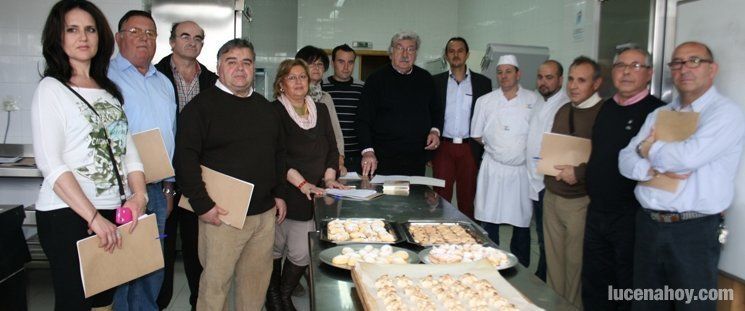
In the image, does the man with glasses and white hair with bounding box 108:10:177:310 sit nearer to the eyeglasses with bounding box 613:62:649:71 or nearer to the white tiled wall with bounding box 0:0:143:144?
the white tiled wall with bounding box 0:0:143:144

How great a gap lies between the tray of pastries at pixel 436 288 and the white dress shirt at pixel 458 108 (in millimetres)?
2525

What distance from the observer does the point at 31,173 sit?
3.30m

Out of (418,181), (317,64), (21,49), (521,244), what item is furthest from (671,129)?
(21,49)

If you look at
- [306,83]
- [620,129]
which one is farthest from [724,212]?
[306,83]

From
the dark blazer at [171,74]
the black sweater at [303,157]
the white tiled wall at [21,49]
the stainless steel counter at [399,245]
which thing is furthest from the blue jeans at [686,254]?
the white tiled wall at [21,49]

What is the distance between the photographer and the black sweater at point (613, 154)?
2.56 m

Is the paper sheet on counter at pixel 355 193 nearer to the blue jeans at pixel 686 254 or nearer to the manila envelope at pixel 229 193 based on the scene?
the manila envelope at pixel 229 193

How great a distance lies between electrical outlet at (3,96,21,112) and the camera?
3.70 metres

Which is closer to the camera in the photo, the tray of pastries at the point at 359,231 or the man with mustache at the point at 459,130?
the tray of pastries at the point at 359,231

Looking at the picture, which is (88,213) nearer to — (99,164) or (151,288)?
(99,164)

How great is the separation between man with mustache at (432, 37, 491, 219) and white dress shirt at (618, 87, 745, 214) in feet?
5.76

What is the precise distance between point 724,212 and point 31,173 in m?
3.67

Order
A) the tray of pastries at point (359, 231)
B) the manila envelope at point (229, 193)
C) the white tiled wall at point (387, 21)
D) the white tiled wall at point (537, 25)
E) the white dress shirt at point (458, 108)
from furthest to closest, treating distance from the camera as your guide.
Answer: the white tiled wall at point (387, 21)
the white tiled wall at point (537, 25)
the white dress shirt at point (458, 108)
the manila envelope at point (229, 193)
the tray of pastries at point (359, 231)

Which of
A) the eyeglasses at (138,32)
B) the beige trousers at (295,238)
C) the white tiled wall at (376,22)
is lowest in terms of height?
the beige trousers at (295,238)
